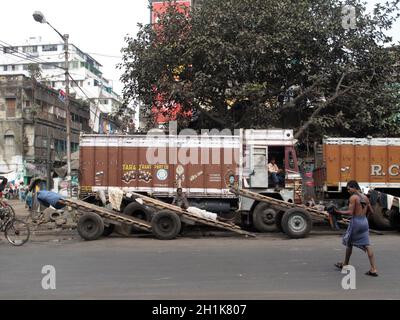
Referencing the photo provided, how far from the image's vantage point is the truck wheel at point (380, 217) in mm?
15375

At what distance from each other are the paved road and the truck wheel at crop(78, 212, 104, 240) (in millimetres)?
533

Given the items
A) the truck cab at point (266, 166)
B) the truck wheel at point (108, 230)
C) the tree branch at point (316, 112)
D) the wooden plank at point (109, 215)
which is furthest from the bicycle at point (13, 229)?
the tree branch at point (316, 112)

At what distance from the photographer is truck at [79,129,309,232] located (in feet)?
51.5

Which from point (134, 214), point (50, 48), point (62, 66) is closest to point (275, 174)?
point (134, 214)

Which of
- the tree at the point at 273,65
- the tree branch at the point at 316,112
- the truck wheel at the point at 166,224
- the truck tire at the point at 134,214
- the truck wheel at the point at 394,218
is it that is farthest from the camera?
the tree branch at the point at 316,112

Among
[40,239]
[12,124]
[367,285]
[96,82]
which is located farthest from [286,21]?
[96,82]

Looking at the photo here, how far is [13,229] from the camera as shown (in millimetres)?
12492

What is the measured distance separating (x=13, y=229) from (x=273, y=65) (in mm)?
10968

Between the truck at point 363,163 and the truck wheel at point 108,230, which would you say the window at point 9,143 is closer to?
the truck wheel at point 108,230

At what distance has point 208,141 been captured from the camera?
15750 mm

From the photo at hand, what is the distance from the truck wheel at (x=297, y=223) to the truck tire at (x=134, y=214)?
3.97 metres

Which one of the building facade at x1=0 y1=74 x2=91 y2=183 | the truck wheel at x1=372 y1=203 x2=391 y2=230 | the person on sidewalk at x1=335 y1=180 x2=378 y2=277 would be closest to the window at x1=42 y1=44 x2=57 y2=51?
the building facade at x1=0 y1=74 x2=91 y2=183

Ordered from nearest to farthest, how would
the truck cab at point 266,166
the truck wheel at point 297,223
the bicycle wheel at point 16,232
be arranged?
the bicycle wheel at point 16,232
the truck wheel at point 297,223
the truck cab at point 266,166
